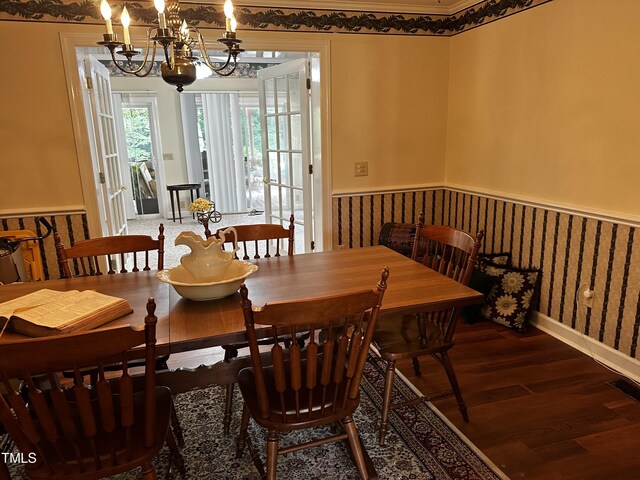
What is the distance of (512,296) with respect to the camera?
3039mm

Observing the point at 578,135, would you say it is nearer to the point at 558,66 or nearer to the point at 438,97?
the point at 558,66

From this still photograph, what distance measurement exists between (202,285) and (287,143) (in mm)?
2574

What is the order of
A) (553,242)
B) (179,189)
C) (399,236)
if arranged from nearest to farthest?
(553,242) → (399,236) → (179,189)

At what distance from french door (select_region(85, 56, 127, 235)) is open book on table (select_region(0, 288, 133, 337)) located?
1.84 metres

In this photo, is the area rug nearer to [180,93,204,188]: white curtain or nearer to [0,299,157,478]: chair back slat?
[0,299,157,478]: chair back slat

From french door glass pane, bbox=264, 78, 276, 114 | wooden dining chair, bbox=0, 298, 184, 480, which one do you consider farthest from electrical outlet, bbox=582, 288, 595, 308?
french door glass pane, bbox=264, 78, 276, 114

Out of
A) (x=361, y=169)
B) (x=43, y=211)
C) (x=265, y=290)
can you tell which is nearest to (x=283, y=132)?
(x=361, y=169)

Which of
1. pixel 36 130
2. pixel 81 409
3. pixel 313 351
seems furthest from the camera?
pixel 36 130

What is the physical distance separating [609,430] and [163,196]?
22.7 ft

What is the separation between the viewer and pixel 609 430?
2025 mm

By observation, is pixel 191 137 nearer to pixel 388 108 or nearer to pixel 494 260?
pixel 388 108

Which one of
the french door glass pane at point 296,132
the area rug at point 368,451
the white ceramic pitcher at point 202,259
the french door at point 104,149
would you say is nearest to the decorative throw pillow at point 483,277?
the area rug at point 368,451

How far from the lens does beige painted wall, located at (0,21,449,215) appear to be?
2.94 m

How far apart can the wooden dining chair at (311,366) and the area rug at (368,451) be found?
0.68 ft
